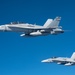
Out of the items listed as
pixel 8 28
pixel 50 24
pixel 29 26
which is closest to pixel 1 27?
pixel 8 28

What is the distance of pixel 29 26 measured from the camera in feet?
407

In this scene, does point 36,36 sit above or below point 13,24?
below

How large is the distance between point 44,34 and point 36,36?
3.15 meters

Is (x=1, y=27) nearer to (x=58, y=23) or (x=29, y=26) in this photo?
(x=29, y=26)

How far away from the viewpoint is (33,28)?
124 m

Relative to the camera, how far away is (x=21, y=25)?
124750 millimetres

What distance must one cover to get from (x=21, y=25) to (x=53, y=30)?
12.3 m

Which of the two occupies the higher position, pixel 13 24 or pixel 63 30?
pixel 13 24

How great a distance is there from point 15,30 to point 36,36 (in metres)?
8.41

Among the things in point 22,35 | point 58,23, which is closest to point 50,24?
point 58,23

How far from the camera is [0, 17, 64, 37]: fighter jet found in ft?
400

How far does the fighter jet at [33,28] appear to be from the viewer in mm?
122062

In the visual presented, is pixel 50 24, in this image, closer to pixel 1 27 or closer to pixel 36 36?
pixel 36 36

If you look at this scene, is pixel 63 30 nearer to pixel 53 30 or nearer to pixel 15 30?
pixel 53 30
